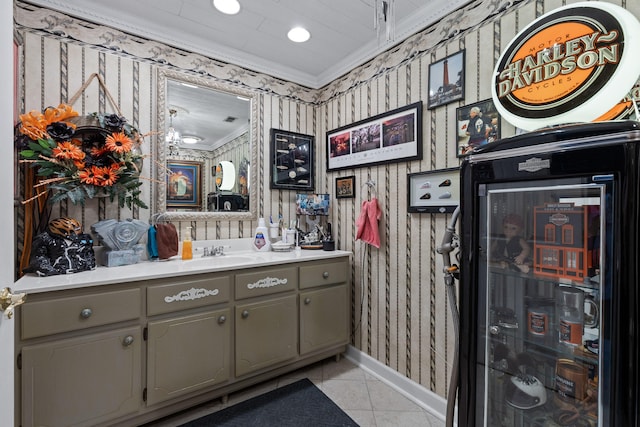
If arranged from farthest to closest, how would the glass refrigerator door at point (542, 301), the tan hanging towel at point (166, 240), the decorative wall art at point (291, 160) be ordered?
the decorative wall art at point (291, 160), the tan hanging towel at point (166, 240), the glass refrigerator door at point (542, 301)

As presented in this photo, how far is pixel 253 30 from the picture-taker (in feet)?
6.93

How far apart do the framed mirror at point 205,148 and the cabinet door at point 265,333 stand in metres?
0.83

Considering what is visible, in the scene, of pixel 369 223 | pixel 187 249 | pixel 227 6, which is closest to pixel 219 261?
pixel 187 249

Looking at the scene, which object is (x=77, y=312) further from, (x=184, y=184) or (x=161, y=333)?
(x=184, y=184)

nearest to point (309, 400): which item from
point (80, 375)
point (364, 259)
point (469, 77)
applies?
point (364, 259)

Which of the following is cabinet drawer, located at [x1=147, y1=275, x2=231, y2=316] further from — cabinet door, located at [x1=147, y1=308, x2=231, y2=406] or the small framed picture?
the small framed picture

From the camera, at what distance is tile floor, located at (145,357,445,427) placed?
180cm

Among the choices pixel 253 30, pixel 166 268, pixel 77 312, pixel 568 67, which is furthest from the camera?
pixel 253 30

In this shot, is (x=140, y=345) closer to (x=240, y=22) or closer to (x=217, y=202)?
(x=217, y=202)

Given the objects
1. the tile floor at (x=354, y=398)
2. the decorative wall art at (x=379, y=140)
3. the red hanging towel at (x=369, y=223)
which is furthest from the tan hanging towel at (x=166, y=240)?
the decorative wall art at (x=379, y=140)

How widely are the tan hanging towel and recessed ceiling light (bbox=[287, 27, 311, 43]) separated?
5.38 ft

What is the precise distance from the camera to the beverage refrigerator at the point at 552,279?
79 cm

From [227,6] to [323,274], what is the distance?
196 cm

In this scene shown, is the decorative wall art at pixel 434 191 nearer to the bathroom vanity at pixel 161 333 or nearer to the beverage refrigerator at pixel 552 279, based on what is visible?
the beverage refrigerator at pixel 552 279
